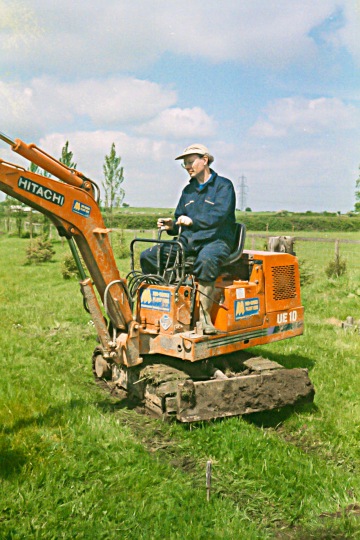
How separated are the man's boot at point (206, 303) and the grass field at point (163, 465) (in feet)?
3.40

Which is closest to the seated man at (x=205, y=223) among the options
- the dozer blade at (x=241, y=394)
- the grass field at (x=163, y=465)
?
the dozer blade at (x=241, y=394)

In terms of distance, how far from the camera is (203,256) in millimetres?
5914

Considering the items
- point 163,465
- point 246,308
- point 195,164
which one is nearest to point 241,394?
point 246,308

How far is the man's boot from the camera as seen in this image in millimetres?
5980

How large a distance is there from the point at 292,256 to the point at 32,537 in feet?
15.9

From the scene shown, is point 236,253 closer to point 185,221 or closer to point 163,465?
point 185,221

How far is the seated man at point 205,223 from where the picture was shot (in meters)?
5.97

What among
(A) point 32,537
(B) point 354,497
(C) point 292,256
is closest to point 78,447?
(A) point 32,537

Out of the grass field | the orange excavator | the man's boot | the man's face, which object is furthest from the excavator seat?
the grass field

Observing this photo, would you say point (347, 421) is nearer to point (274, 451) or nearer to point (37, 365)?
point (274, 451)

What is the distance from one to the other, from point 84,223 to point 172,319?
145 centimetres

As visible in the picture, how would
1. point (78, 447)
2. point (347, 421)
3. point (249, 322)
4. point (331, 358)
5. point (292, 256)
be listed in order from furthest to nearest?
point (331, 358)
point (292, 256)
point (249, 322)
point (347, 421)
point (78, 447)

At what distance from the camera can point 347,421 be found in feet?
19.5

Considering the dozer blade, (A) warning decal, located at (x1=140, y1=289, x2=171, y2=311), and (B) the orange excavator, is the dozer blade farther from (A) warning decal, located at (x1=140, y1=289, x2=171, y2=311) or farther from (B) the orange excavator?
(A) warning decal, located at (x1=140, y1=289, x2=171, y2=311)
